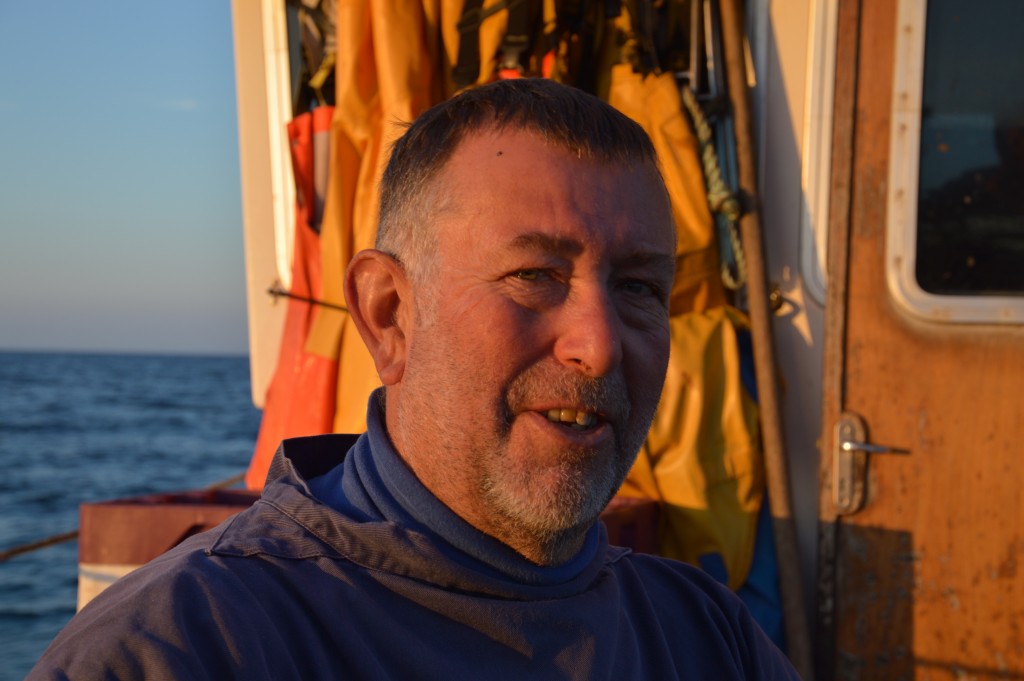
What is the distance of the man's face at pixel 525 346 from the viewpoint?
1271mm

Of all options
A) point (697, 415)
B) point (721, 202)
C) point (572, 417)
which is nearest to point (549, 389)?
point (572, 417)

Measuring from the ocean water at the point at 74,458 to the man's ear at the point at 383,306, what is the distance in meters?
6.00

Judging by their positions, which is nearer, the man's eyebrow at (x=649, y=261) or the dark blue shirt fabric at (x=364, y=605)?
the dark blue shirt fabric at (x=364, y=605)

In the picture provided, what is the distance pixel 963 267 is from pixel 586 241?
2.00 meters

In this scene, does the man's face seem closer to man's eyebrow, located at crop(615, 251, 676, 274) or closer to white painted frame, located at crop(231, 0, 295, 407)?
man's eyebrow, located at crop(615, 251, 676, 274)

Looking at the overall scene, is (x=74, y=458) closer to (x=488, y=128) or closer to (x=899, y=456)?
(x=899, y=456)

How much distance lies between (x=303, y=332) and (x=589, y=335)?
244 cm

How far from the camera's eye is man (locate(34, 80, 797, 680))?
45.4 inches

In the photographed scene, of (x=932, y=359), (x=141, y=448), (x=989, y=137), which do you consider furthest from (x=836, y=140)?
(x=141, y=448)

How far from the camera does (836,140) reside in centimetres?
297

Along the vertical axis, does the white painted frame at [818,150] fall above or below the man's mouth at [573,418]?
above

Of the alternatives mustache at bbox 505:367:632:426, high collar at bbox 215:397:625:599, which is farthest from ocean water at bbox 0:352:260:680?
mustache at bbox 505:367:632:426

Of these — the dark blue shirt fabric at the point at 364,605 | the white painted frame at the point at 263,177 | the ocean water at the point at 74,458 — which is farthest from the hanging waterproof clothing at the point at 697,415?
the ocean water at the point at 74,458

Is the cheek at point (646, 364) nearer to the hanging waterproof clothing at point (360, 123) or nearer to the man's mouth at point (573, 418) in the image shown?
the man's mouth at point (573, 418)
